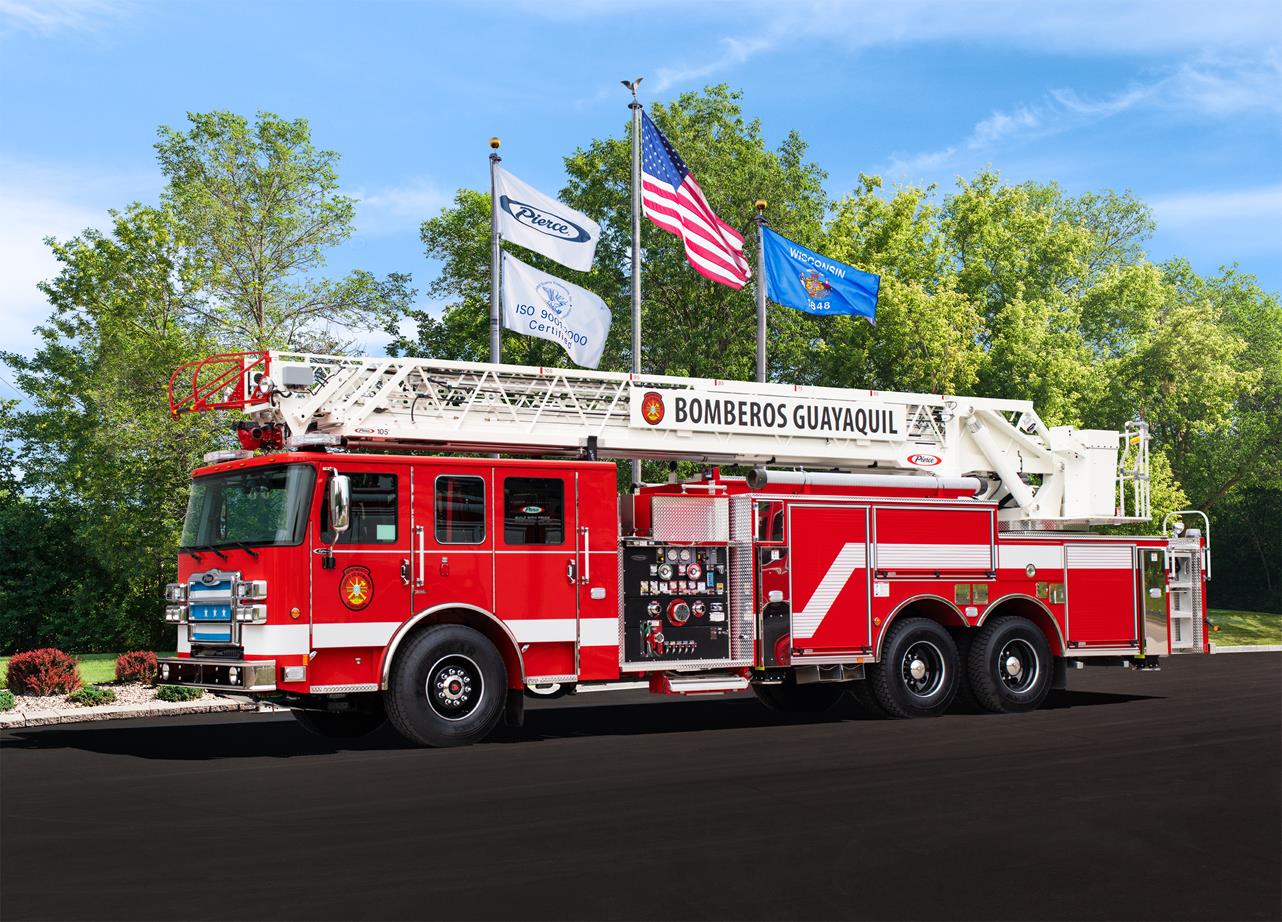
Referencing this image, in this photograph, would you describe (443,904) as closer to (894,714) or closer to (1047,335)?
(894,714)

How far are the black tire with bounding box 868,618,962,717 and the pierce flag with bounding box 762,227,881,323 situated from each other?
9.24 meters

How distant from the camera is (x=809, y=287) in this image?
80.6 feet

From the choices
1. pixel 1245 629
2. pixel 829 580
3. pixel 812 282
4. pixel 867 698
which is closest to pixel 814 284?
pixel 812 282

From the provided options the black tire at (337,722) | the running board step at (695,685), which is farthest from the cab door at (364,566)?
the running board step at (695,685)

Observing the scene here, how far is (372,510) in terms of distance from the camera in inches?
511

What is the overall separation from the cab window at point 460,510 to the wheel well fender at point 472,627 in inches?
27.8

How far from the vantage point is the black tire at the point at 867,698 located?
52.3 ft

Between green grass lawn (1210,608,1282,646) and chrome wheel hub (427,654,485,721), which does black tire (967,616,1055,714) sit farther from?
green grass lawn (1210,608,1282,646)

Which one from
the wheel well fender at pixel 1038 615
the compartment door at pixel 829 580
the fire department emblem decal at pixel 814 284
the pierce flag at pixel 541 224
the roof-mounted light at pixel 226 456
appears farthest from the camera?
the fire department emblem decal at pixel 814 284

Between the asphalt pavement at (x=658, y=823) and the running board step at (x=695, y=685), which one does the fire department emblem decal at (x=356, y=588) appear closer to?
the asphalt pavement at (x=658, y=823)

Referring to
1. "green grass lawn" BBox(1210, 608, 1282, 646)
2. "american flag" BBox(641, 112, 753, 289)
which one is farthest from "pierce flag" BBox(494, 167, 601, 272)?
"green grass lawn" BBox(1210, 608, 1282, 646)

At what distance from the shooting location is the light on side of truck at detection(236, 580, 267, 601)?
1244 cm

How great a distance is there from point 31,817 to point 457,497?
207 inches

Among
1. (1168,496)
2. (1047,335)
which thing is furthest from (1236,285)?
(1168,496)
